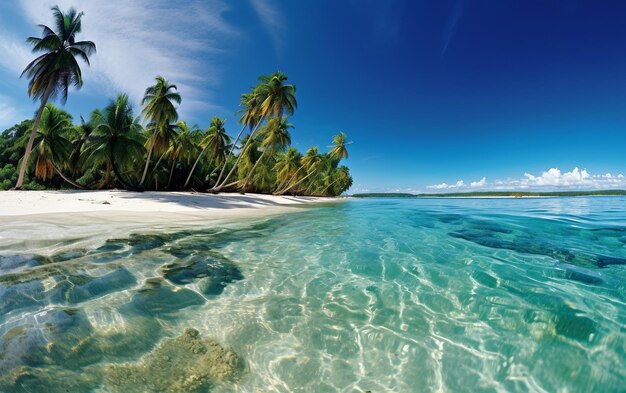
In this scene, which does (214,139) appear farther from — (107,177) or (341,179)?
(341,179)

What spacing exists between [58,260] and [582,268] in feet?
35.0

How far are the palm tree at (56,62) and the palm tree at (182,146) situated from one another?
9.69m

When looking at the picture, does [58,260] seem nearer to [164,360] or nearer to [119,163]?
[164,360]

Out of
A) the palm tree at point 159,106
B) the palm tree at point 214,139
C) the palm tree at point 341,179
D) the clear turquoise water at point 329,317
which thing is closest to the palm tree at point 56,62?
the palm tree at point 159,106

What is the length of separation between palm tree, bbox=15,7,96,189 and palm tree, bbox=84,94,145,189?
10.7 feet

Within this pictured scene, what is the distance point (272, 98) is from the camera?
29766mm

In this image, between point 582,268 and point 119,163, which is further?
point 119,163

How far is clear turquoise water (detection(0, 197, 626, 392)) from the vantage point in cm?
261

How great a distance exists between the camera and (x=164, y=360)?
2.68 metres

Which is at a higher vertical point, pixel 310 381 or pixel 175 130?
pixel 175 130

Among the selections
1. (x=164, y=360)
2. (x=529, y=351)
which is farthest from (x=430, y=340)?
(x=164, y=360)

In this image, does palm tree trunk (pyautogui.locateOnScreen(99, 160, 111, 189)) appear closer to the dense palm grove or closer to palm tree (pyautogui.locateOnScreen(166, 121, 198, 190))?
the dense palm grove

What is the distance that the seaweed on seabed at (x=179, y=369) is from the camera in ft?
7.65

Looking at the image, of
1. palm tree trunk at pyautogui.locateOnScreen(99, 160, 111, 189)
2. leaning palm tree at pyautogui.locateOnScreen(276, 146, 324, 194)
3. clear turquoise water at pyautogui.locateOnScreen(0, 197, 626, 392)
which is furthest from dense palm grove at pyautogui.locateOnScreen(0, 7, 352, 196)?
clear turquoise water at pyautogui.locateOnScreen(0, 197, 626, 392)
